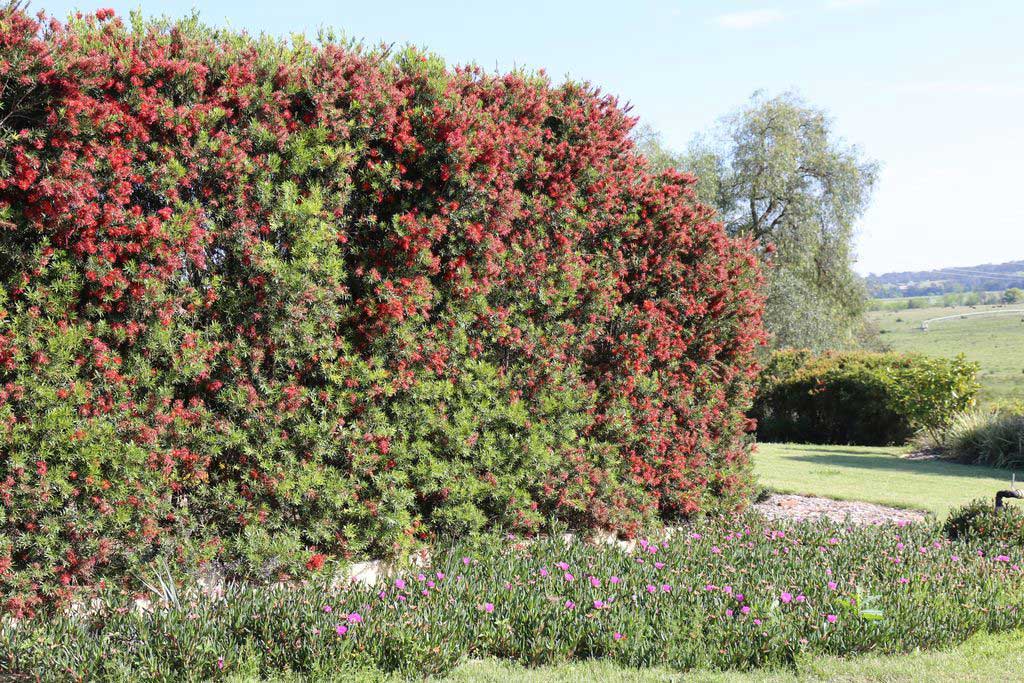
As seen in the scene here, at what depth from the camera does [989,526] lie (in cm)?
770

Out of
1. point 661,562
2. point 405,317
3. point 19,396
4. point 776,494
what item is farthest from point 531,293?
point 776,494

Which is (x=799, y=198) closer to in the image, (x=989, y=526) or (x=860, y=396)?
(x=860, y=396)

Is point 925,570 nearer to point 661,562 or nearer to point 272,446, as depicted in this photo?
point 661,562

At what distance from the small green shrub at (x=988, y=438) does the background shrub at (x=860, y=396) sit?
2.18 ft

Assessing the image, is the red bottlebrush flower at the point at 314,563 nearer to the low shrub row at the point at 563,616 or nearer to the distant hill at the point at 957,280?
the low shrub row at the point at 563,616

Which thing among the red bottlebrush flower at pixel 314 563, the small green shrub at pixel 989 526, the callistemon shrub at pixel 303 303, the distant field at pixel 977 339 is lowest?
the distant field at pixel 977 339

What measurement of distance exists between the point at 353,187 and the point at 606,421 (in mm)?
3090

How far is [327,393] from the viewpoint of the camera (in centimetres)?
541

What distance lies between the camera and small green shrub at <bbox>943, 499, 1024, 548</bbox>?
7.58 metres

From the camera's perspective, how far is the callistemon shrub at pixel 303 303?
4.40 metres

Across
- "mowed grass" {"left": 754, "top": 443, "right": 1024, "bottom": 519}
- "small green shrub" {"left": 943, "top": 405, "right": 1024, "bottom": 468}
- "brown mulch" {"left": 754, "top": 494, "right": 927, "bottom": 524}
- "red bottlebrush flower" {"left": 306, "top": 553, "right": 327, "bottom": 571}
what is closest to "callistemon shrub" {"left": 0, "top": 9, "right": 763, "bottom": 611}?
"red bottlebrush flower" {"left": 306, "top": 553, "right": 327, "bottom": 571}

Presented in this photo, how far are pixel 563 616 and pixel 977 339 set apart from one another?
8223 cm

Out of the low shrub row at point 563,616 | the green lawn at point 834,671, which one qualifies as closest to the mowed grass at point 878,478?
the low shrub row at point 563,616

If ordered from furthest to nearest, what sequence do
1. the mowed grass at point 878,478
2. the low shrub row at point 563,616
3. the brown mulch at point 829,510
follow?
the mowed grass at point 878,478, the brown mulch at point 829,510, the low shrub row at point 563,616
